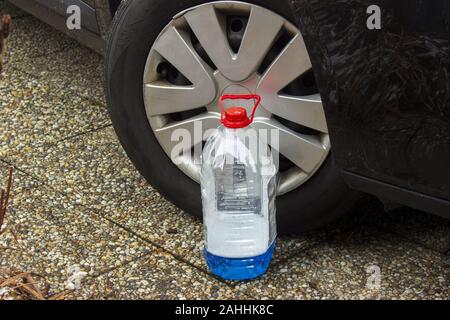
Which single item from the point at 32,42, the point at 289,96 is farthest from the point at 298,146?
the point at 32,42

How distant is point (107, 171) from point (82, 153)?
246 mm

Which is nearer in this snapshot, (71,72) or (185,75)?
(185,75)

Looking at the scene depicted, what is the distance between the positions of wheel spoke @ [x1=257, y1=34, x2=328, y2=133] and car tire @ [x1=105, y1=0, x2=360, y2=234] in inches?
4.7

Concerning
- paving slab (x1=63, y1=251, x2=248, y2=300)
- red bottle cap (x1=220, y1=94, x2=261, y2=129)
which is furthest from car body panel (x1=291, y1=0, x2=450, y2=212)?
paving slab (x1=63, y1=251, x2=248, y2=300)

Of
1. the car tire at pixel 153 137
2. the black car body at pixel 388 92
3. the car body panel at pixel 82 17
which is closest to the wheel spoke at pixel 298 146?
the car tire at pixel 153 137

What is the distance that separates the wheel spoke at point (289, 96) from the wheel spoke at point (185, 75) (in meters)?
0.22

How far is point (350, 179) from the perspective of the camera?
9.61 feet

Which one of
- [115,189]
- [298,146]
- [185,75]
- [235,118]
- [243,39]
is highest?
[243,39]

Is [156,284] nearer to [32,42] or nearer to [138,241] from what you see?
[138,241]

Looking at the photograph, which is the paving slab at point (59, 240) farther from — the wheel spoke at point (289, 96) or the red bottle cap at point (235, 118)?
the wheel spoke at point (289, 96)

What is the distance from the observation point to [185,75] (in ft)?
10.8

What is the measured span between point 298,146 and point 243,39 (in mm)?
421

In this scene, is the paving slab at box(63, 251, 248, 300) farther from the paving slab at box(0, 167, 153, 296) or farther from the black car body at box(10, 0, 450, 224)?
the black car body at box(10, 0, 450, 224)

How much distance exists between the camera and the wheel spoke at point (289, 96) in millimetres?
3039
